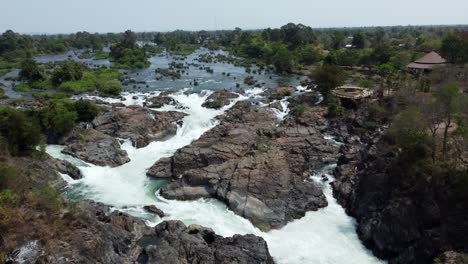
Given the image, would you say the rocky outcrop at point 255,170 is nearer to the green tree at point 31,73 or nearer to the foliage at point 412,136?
the foliage at point 412,136

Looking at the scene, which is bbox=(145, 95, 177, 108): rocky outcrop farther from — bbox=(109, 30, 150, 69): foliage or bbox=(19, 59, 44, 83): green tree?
bbox=(109, 30, 150, 69): foliage

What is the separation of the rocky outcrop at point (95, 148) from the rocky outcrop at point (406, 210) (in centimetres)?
2238

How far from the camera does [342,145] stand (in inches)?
1684

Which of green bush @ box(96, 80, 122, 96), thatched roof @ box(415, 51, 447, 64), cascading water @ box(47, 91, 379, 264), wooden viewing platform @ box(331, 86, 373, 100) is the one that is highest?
thatched roof @ box(415, 51, 447, 64)

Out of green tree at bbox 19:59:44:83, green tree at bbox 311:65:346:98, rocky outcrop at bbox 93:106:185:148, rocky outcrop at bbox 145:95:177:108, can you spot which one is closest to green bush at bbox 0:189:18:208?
rocky outcrop at bbox 93:106:185:148

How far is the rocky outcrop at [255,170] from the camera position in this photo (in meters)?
31.4

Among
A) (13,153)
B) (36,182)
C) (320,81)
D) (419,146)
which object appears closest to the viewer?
(419,146)

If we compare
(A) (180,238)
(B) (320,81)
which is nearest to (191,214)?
(A) (180,238)

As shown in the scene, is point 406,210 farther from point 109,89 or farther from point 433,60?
point 109,89

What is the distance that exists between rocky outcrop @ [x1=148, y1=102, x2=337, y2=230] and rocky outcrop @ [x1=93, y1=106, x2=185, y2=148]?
6.28 m

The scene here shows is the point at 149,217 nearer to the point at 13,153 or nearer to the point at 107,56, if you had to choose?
the point at 13,153

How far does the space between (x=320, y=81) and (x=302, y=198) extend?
28.4 m

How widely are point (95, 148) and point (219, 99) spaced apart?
24.4 metres

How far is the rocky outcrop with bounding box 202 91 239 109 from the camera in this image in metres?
58.3
